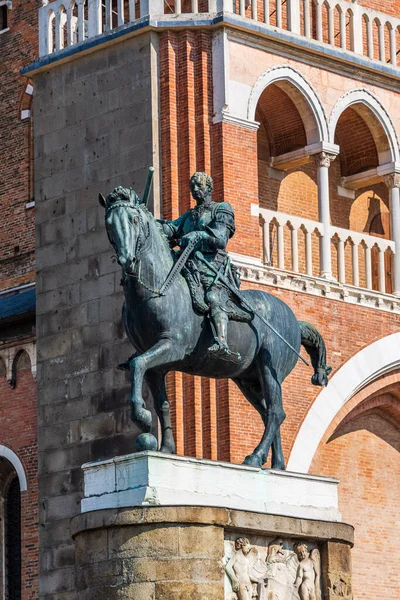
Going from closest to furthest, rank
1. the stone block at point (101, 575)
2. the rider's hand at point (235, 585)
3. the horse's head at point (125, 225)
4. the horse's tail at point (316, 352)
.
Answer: the stone block at point (101, 575) → the horse's head at point (125, 225) → the rider's hand at point (235, 585) → the horse's tail at point (316, 352)

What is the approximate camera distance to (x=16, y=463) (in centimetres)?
3269

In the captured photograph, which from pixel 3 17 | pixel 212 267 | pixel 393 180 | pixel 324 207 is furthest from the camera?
pixel 3 17


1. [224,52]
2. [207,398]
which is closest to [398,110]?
[224,52]

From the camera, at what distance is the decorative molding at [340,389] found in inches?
1182

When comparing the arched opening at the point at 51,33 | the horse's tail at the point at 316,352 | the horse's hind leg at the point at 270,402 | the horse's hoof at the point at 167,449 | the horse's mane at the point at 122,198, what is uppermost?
the arched opening at the point at 51,33

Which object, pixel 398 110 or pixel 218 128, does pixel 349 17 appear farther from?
pixel 218 128

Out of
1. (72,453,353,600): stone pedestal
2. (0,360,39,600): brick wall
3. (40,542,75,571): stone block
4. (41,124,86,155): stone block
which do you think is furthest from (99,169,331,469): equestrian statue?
(0,360,39,600): brick wall

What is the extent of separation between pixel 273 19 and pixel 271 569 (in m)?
11.8

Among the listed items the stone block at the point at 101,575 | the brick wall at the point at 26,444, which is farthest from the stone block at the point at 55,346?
the stone block at the point at 101,575

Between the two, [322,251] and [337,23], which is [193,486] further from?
[337,23]

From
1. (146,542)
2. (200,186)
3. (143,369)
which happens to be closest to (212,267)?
(200,186)

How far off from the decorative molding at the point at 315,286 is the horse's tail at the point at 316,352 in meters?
5.28

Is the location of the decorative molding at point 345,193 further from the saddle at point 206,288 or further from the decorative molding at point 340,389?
the saddle at point 206,288

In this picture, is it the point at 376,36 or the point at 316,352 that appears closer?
the point at 316,352
